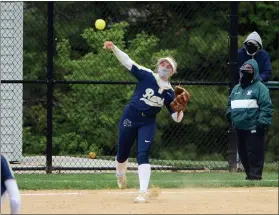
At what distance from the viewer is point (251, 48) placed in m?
16.4

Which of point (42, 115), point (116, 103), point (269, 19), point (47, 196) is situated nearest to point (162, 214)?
point (47, 196)

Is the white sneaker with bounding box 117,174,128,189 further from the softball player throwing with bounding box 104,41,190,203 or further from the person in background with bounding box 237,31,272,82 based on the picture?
the person in background with bounding box 237,31,272,82

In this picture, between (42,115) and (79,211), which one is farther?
(42,115)

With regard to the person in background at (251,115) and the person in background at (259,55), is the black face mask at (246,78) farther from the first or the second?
the person in background at (259,55)

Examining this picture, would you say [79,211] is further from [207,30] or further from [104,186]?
[207,30]

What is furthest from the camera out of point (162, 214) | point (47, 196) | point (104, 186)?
point (104, 186)

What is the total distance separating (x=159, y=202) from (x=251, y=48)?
4901 mm

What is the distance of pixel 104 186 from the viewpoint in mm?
13930

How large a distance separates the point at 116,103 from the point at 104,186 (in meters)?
7.22

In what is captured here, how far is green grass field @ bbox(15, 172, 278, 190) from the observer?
1402cm

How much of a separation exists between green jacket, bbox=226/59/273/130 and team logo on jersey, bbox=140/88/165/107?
257 cm

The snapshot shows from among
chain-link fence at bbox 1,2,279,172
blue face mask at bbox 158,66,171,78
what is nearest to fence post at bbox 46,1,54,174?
chain-link fence at bbox 1,2,279,172

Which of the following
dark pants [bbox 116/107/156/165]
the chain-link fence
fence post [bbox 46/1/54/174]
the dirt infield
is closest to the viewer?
the dirt infield

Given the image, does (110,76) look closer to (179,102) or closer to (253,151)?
(253,151)
